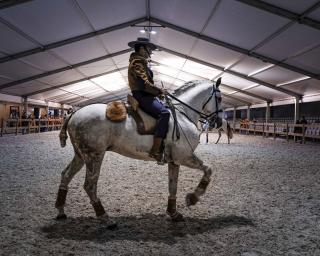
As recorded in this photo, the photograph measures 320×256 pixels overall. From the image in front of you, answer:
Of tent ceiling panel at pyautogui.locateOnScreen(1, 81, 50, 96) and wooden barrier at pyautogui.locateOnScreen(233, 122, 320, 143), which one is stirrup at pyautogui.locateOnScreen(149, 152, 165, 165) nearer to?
wooden barrier at pyautogui.locateOnScreen(233, 122, 320, 143)

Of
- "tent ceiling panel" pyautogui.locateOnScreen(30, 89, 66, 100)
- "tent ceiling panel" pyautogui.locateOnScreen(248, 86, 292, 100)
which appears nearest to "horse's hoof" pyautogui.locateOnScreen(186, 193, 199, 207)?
"tent ceiling panel" pyautogui.locateOnScreen(248, 86, 292, 100)

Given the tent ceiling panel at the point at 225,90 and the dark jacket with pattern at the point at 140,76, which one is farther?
the tent ceiling panel at the point at 225,90

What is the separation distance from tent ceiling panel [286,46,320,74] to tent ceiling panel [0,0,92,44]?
859cm

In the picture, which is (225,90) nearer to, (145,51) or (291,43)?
(291,43)

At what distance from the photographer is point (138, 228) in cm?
341

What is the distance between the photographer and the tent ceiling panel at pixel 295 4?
7769mm

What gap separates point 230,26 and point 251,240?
8.98 metres

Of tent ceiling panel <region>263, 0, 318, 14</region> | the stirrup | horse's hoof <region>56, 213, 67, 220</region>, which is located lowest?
horse's hoof <region>56, 213, 67, 220</region>

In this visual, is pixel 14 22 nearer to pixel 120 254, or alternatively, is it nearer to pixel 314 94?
pixel 120 254

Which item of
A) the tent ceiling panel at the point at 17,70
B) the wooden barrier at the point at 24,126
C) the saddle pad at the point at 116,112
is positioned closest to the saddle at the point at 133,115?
the saddle pad at the point at 116,112

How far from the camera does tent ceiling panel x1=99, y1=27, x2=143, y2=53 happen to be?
12602 mm

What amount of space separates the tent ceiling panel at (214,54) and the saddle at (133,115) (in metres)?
10.00

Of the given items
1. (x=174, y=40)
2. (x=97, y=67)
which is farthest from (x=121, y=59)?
(x=174, y=40)

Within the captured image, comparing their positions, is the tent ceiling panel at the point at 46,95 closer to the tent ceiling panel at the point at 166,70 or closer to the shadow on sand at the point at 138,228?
the tent ceiling panel at the point at 166,70
